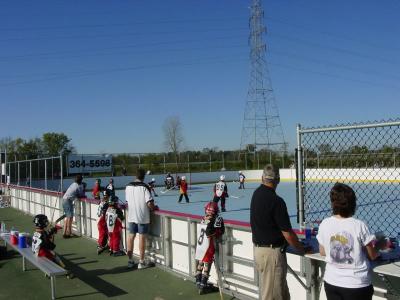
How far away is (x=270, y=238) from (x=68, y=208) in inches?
344

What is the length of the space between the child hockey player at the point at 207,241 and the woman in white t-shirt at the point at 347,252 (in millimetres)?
2809

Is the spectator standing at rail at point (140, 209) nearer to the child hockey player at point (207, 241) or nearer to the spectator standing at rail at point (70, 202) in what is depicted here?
the child hockey player at point (207, 241)

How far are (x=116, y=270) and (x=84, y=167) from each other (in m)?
28.6

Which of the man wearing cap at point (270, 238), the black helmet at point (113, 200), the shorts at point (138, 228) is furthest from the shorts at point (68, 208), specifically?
the man wearing cap at point (270, 238)

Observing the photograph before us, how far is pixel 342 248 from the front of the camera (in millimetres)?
3377

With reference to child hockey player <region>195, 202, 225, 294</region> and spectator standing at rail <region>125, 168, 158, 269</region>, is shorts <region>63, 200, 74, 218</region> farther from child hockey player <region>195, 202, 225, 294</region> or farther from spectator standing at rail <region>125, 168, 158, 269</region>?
child hockey player <region>195, 202, 225, 294</region>

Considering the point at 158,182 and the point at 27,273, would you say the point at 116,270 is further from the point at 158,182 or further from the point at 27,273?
the point at 158,182

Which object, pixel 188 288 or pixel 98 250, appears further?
pixel 98 250

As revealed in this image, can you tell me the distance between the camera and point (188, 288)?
21.9ft

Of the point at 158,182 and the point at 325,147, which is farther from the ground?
the point at 325,147

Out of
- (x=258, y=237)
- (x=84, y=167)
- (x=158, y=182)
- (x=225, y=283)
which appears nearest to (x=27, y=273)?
(x=225, y=283)

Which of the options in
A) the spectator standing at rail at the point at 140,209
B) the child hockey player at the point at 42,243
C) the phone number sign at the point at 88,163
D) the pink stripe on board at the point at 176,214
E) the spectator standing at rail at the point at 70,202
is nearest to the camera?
the pink stripe on board at the point at 176,214

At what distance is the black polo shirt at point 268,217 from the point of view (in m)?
4.16

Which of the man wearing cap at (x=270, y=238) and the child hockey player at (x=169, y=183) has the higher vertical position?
the man wearing cap at (x=270, y=238)
